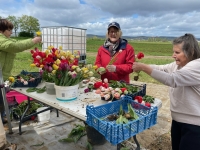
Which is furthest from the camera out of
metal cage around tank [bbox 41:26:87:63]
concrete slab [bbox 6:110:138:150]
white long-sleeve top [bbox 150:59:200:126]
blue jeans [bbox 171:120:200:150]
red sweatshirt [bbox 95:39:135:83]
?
metal cage around tank [bbox 41:26:87:63]

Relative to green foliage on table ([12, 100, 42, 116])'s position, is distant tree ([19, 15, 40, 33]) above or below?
above

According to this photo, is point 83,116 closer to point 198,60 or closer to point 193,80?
point 193,80

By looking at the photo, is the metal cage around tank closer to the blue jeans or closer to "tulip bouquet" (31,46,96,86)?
"tulip bouquet" (31,46,96,86)

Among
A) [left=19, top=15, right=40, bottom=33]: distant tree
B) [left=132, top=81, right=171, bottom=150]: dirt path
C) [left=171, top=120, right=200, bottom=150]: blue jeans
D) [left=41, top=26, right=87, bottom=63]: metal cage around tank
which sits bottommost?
[left=132, top=81, right=171, bottom=150]: dirt path

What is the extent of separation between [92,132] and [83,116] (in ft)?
3.67

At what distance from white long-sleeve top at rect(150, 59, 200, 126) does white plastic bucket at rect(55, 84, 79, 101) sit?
0.75m

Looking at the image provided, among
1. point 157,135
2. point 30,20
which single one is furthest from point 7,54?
point 30,20

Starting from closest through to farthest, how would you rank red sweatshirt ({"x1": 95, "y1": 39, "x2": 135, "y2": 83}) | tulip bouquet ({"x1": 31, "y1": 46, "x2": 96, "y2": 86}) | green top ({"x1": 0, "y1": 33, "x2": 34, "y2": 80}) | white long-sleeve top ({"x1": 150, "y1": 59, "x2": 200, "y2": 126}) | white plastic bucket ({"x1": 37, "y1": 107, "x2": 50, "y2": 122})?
1. white long-sleeve top ({"x1": 150, "y1": 59, "x2": 200, "y2": 126})
2. tulip bouquet ({"x1": 31, "y1": 46, "x2": 96, "y2": 86})
3. green top ({"x1": 0, "y1": 33, "x2": 34, "y2": 80})
4. red sweatshirt ({"x1": 95, "y1": 39, "x2": 135, "y2": 83})
5. white plastic bucket ({"x1": 37, "y1": 107, "x2": 50, "y2": 122})

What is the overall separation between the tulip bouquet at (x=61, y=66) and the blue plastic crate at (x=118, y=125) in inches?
16.2

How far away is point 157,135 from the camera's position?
3.06 meters

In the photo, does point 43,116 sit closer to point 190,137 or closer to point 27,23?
point 190,137

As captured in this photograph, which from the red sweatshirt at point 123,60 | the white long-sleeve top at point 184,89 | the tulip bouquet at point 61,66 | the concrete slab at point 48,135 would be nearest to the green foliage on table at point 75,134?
the concrete slab at point 48,135

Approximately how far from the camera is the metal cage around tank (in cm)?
499

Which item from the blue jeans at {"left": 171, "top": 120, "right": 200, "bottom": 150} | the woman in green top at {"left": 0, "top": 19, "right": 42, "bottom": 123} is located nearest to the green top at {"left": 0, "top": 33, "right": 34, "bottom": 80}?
the woman in green top at {"left": 0, "top": 19, "right": 42, "bottom": 123}
